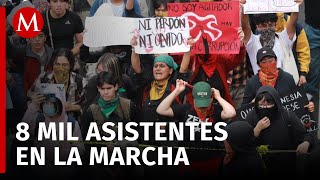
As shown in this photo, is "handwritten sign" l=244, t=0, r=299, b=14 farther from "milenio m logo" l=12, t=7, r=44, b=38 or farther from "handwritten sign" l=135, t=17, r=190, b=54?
"milenio m logo" l=12, t=7, r=44, b=38

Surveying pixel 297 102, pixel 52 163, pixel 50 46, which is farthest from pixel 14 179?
pixel 297 102

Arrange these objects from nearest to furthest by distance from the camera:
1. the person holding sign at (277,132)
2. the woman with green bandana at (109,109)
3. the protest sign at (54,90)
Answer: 1. the person holding sign at (277,132)
2. the woman with green bandana at (109,109)
3. the protest sign at (54,90)

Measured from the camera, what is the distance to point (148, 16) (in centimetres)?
1181

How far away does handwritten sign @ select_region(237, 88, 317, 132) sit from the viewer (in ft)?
38.3

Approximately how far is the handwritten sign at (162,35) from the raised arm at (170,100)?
1.12 ft

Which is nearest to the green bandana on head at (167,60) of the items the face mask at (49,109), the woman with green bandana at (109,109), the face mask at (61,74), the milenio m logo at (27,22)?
the woman with green bandana at (109,109)

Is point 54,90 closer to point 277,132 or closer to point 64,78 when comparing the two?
point 64,78

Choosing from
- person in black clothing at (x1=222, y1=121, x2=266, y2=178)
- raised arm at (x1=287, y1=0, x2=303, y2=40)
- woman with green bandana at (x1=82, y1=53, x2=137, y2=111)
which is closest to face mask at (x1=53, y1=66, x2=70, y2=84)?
woman with green bandana at (x1=82, y1=53, x2=137, y2=111)

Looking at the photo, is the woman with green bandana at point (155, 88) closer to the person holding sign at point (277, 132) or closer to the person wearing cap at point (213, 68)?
the person wearing cap at point (213, 68)

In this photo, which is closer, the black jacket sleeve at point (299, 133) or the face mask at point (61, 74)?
the black jacket sleeve at point (299, 133)

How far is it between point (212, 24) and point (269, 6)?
608 mm

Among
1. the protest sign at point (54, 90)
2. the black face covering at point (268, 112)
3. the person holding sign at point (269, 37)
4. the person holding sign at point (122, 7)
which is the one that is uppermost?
the person holding sign at point (122, 7)

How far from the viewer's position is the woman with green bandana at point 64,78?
12.0 metres

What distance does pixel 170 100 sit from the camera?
459 inches
